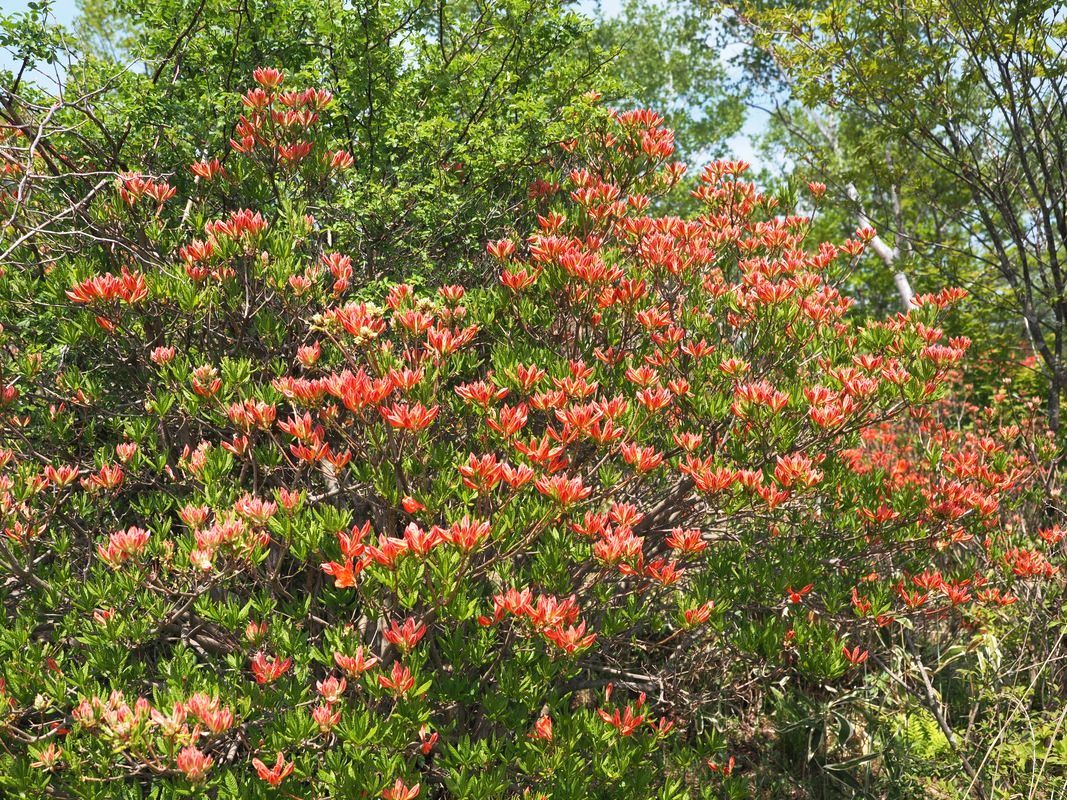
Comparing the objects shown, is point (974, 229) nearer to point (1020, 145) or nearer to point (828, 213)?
point (1020, 145)

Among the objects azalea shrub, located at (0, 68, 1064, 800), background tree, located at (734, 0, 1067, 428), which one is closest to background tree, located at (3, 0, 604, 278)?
azalea shrub, located at (0, 68, 1064, 800)

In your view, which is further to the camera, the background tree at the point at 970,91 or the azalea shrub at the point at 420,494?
the background tree at the point at 970,91

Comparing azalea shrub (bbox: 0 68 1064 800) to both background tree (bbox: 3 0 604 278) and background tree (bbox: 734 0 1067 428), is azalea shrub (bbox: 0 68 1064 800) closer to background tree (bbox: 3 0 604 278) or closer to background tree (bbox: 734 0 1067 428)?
background tree (bbox: 3 0 604 278)

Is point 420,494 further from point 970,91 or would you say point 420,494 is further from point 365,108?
point 970,91

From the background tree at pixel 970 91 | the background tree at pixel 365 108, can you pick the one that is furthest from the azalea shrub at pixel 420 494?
the background tree at pixel 970 91

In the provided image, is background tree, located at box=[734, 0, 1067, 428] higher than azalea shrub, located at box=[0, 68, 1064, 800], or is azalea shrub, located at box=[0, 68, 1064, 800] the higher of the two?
background tree, located at box=[734, 0, 1067, 428]

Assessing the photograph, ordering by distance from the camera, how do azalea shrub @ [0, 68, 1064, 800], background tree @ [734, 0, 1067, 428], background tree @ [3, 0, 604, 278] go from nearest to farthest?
1. azalea shrub @ [0, 68, 1064, 800]
2. background tree @ [3, 0, 604, 278]
3. background tree @ [734, 0, 1067, 428]

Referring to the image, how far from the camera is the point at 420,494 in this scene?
2898mm

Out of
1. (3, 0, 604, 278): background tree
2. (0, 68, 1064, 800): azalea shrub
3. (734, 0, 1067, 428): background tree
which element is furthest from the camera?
(734, 0, 1067, 428): background tree

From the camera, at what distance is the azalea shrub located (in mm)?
2615

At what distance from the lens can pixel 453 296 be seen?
143 inches

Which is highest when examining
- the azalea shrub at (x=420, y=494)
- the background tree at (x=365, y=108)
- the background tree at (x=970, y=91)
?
the background tree at (x=970, y=91)

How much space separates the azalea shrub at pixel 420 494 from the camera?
2615 mm

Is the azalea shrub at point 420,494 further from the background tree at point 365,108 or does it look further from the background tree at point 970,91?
the background tree at point 970,91
